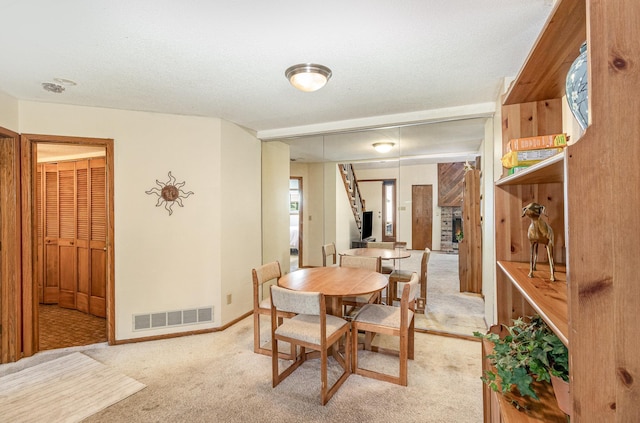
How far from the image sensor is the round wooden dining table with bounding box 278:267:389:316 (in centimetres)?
232

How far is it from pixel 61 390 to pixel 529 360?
3.09 m

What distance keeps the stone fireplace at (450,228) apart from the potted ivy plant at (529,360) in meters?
3.19

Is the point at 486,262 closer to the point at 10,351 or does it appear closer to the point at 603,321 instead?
the point at 603,321

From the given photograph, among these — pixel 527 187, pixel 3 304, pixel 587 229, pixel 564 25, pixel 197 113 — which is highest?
pixel 197 113

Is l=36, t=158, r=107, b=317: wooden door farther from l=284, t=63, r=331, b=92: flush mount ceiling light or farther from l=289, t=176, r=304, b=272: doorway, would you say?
l=284, t=63, r=331, b=92: flush mount ceiling light

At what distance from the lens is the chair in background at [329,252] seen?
3750mm

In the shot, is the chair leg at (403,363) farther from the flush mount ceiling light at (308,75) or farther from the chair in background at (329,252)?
the flush mount ceiling light at (308,75)

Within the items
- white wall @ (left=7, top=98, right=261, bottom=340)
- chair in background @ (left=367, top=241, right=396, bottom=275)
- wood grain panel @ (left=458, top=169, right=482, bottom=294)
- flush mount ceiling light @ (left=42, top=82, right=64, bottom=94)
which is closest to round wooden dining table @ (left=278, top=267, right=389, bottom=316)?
chair in background @ (left=367, top=241, right=396, bottom=275)

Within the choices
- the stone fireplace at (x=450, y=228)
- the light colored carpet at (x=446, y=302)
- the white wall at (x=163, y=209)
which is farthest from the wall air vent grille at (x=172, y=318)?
the stone fireplace at (x=450, y=228)

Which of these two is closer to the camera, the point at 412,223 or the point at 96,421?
the point at 96,421

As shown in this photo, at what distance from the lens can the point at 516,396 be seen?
3.50 ft

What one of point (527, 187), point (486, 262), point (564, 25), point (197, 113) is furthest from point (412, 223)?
point (564, 25)

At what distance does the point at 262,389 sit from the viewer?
2.28 m

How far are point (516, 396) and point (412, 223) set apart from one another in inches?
115
